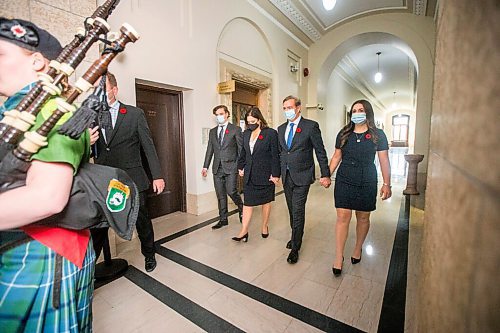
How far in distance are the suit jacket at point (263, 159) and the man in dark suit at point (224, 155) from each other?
584 millimetres

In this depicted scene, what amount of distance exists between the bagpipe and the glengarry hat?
6 cm

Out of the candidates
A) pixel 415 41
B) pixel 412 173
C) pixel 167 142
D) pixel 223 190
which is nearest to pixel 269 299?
pixel 223 190

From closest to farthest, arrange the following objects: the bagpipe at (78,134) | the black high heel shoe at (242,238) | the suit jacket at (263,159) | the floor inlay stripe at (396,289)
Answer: the bagpipe at (78,134) → the floor inlay stripe at (396,289) → the suit jacket at (263,159) → the black high heel shoe at (242,238)

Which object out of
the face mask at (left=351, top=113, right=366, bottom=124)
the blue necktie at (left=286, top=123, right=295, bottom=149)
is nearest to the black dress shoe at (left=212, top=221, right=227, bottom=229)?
the blue necktie at (left=286, top=123, right=295, bottom=149)

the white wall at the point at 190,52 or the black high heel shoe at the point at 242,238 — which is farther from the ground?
the white wall at the point at 190,52

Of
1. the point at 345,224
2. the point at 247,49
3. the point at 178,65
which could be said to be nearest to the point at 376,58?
the point at 247,49

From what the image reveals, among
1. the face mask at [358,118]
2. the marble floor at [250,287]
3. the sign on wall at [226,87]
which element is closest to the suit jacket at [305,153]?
the face mask at [358,118]

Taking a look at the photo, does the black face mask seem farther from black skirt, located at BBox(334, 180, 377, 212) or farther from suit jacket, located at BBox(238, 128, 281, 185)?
black skirt, located at BBox(334, 180, 377, 212)

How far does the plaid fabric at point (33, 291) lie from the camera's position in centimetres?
74

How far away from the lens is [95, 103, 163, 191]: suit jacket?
2146 mm

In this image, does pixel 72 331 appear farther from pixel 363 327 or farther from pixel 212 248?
pixel 212 248

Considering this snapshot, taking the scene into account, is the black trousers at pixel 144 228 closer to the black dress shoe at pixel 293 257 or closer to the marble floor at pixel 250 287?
the marble floor at pixel 250 287

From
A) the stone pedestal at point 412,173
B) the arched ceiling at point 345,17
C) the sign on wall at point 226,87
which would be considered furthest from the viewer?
the arched ceiling at point 345,17

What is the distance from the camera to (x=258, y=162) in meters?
2.81
